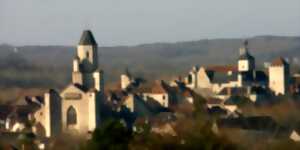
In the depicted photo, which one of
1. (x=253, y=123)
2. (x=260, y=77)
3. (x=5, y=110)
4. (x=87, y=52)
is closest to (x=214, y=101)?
(x=260, y=77)

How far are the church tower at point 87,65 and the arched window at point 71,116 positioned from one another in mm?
1185

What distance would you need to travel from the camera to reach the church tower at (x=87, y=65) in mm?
51062

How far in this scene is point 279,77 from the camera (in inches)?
2453

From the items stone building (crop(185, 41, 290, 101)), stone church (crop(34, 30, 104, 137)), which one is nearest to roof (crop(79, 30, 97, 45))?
stone church (crop(34, 30, 104, 137))

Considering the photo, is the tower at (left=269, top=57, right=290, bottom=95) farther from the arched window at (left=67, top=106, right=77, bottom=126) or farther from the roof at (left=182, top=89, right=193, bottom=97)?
the arched window at (left=67, top=106, right=77, bottom=126)

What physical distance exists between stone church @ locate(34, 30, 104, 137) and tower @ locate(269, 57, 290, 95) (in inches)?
503

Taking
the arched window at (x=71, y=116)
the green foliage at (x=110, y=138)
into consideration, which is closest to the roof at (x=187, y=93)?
the arched window at (x=71, y=116)

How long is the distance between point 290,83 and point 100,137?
4085 cm

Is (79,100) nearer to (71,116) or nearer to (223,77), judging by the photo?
(71,116)

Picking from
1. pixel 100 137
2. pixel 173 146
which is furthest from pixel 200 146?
pixel 100 137

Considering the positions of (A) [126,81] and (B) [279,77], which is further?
(A) [126,81]

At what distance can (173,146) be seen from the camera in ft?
69.3

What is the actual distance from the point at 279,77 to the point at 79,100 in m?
15.8

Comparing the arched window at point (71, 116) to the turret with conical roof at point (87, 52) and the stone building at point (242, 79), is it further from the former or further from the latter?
the stone building at point (242, 79)
